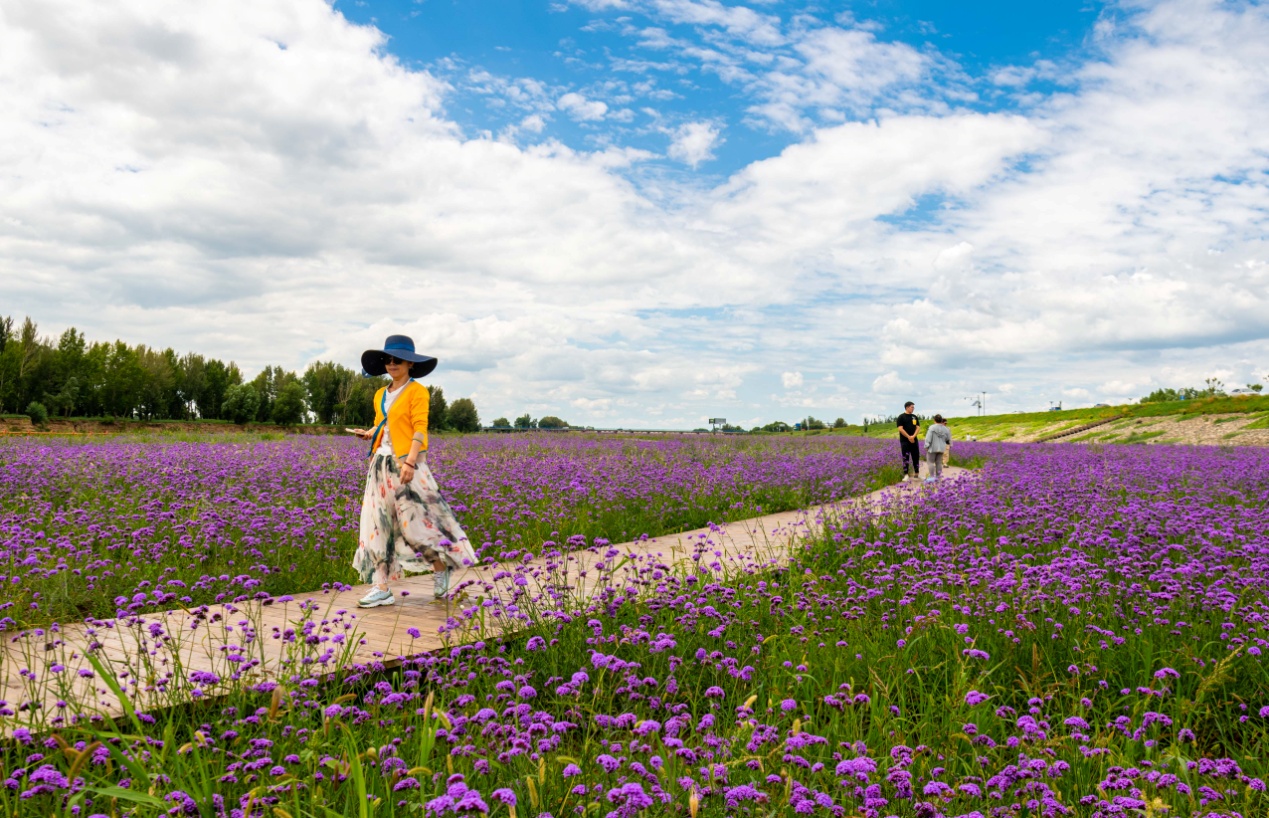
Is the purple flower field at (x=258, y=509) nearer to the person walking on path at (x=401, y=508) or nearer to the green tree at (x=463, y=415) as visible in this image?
the person walking on path at (x=401, y=508)

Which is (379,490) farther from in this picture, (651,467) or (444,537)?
(651,467)

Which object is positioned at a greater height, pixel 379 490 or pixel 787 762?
pixel 379 490

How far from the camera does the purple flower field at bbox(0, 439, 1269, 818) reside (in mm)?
2527

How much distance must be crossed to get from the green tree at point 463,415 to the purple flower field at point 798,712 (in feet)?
224

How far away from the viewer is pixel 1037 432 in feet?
177

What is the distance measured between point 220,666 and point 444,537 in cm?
193

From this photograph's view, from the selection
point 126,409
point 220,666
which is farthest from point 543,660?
point 126,409

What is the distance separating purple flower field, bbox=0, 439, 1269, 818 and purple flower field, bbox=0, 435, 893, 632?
29.3 inches

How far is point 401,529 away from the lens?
6.02 m

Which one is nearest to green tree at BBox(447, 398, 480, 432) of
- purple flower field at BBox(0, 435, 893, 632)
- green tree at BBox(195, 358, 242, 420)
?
green tree at BBox(195, 358, 242, 420)

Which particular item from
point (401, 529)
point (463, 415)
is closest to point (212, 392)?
point (463, 415)

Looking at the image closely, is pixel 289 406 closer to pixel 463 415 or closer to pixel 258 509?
pixel 463 415

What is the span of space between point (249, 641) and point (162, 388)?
75057 mm

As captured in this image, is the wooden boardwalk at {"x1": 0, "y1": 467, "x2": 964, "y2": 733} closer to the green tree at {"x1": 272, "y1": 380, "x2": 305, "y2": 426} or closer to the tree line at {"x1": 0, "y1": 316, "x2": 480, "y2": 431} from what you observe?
the tree line at {"x1": 0, "y1": 316, "x2": 480, "y2": 431}
